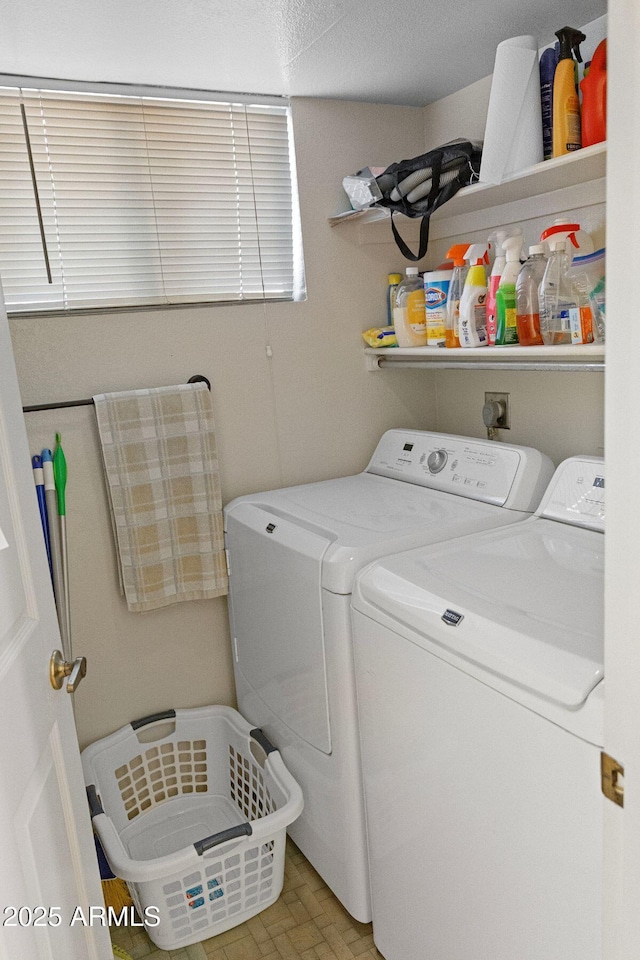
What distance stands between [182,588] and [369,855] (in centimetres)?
89

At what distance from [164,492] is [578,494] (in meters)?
1.13

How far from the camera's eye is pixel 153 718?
2.20 m

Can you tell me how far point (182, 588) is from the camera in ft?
7.01

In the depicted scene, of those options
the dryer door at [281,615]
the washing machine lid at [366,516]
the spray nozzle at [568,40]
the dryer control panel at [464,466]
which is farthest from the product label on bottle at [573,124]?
the dryer door at [281,615]

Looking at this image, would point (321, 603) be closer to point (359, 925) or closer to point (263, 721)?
point (263, 721)

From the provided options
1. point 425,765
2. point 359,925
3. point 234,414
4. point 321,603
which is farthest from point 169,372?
point 359,925

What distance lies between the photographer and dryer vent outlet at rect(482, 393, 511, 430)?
85.0 inches

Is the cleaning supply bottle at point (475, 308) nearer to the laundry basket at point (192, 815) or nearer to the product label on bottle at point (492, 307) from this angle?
the product label on bottle at point (492, 307)

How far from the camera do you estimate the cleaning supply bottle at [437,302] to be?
6.54ft

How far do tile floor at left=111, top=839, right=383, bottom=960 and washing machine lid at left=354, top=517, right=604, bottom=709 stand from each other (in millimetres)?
901

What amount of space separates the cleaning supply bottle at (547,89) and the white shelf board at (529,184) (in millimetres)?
78

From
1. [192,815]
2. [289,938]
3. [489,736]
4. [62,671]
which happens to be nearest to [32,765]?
[62,671]

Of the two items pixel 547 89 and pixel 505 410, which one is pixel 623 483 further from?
pixel 505 410

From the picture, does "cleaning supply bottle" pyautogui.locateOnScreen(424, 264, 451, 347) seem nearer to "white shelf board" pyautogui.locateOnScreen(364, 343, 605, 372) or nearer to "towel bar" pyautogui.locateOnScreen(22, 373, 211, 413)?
"white shelf board" pyautogui.locateOnScreen(364, 343, 605, 372)
